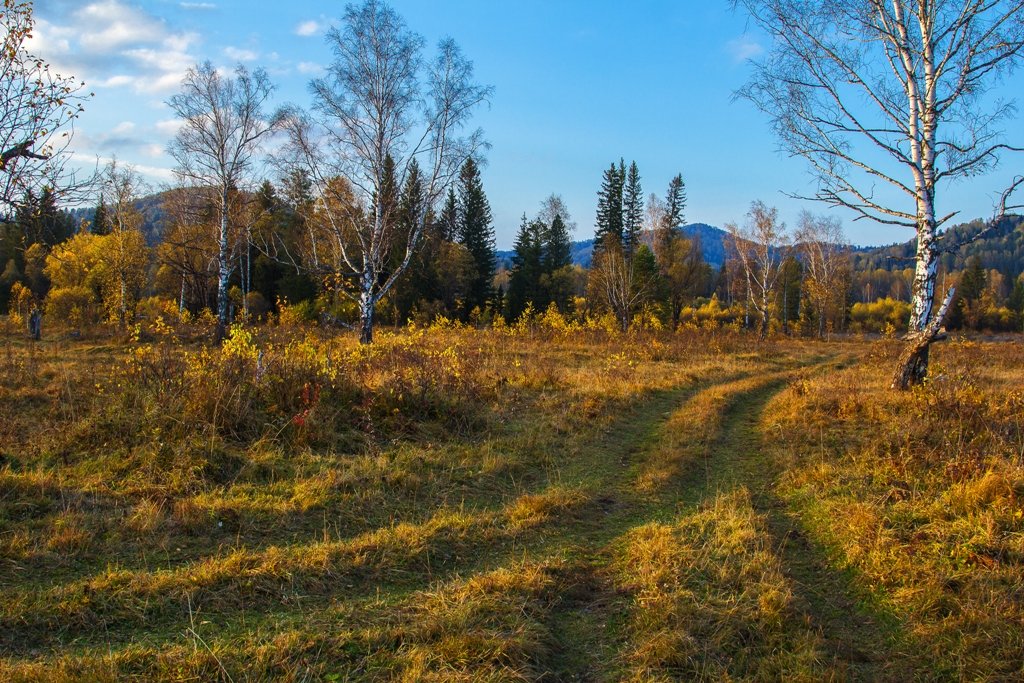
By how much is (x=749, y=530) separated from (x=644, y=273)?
37341 millimetres

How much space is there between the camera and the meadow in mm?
3367

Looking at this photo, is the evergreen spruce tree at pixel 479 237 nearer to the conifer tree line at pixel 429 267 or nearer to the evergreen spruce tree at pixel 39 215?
the conifer tree line at pixel 429 267

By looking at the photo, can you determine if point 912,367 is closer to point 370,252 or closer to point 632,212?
point 370,252

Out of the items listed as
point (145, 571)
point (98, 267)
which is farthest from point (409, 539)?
point (98, 267)

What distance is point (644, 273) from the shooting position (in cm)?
4109

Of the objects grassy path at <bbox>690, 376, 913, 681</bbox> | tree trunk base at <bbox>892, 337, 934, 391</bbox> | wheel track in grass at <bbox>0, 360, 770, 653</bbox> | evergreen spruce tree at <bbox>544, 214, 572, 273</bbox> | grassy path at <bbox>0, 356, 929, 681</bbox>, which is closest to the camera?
grassy path at <bbox>0, 356, 929, 681</bbox>

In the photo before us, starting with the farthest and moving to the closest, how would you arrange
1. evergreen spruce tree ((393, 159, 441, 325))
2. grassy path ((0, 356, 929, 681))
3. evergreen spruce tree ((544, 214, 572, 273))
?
evergreen spruce tree ((544, 214, 572, 273))
evergreen spruce tree ((393, 159, 441, 325))
grassy path ((0, 356, 929, 681))

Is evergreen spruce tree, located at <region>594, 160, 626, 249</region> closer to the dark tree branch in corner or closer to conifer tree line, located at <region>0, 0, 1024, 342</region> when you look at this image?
conifer tree line, located at <region>0, 0, 1024, 342</region>

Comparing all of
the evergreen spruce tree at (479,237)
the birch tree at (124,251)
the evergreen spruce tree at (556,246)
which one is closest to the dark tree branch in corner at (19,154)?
the birch tree at (124,251)

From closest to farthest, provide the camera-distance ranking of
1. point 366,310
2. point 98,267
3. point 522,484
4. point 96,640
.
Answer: point 96,640 → point 522,484 → point 366,310 → point 98,267

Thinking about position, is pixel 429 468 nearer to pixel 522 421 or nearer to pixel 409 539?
pixel 409 539

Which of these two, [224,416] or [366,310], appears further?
[366,310]

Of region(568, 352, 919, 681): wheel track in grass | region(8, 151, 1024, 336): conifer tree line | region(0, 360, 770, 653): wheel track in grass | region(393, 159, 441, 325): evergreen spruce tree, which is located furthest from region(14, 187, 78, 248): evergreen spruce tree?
region(393, 159, 441, 325): evergreen spruce tree

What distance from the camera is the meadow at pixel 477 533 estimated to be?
11.0 ft
